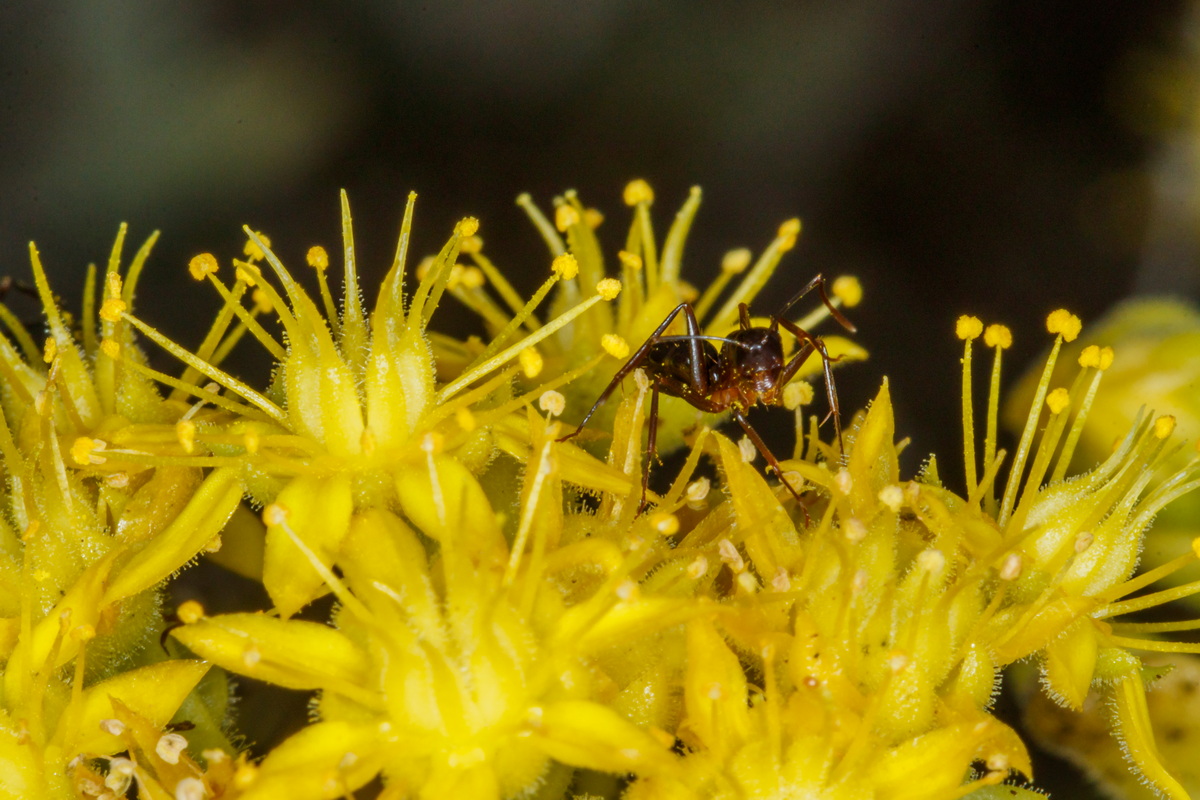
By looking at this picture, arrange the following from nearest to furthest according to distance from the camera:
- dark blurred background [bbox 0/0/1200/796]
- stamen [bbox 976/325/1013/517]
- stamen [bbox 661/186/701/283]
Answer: stamen [bbox 976/325/1013/517] < stamen [bbox 661/186/701/283] < dark blurred background [bbox 0/0/1200/796]

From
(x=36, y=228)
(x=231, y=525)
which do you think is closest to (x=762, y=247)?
(x=36, y=228)

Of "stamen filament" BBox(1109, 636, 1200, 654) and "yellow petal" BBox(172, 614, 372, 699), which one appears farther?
"stamen filament" BBox(1109, 636, 1200, 654)

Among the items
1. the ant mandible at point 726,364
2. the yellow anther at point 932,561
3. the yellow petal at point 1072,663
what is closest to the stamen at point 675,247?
the ant mandible at point 726,364

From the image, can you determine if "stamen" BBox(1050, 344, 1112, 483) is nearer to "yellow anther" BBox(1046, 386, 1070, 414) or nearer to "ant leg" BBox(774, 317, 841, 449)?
"yellow anther" BBox(1046, 386, 1070, 414)

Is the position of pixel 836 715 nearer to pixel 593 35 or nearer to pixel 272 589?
pixel 272 589

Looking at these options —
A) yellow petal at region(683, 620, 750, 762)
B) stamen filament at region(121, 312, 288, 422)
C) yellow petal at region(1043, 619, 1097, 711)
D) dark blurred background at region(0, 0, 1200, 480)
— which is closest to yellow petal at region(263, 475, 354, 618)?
stamen filament at region(121, 312, 288, 422)

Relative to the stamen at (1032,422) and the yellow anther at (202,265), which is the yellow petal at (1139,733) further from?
the yellow anther at (202,265)

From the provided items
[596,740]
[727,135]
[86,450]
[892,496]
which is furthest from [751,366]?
[727,135]

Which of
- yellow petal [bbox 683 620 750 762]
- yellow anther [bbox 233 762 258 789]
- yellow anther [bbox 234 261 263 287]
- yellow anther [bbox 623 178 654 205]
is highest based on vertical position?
yellow anther [bbox 623 178 654 205]
